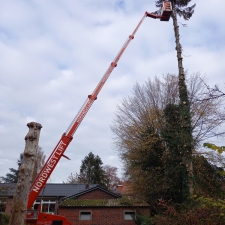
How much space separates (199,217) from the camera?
736 centimetres

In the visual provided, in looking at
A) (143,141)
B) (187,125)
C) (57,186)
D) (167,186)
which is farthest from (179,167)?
(57,186)

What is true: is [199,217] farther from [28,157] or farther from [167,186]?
[167,186]

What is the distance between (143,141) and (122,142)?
87.9 inches

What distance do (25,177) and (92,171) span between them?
150 ft

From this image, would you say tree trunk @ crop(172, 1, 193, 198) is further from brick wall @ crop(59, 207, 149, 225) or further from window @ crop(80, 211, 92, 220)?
window @ crop(80, 211, 92, 220)

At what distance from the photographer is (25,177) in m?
3.77

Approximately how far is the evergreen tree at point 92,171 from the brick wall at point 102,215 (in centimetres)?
2438

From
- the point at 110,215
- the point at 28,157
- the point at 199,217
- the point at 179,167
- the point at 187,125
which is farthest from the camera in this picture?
the point at 110,215

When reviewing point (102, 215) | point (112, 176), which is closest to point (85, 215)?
point (102, 215)

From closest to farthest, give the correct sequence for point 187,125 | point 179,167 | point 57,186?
1. point 187,125
2. point 179,167
3. point 57,186

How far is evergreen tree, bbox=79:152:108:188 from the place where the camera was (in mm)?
46500

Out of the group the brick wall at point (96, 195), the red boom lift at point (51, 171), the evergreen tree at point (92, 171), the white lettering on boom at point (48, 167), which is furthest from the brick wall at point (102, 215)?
the evergreen tree at point (92, 171)

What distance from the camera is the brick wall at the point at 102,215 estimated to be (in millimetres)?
20828

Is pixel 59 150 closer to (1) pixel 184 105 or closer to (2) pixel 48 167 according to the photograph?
(2) pixel 48 167
